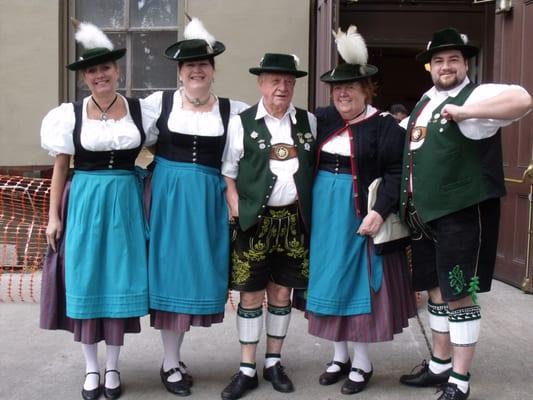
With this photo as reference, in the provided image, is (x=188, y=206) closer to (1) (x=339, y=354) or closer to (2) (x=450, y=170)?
(1) (x=339, y=354)

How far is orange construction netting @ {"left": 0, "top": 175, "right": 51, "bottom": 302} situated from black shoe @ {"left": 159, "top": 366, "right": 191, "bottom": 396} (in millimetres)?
2692

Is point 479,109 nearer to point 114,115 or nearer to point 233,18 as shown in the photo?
point 114,115

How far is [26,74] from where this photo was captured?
6555 mm

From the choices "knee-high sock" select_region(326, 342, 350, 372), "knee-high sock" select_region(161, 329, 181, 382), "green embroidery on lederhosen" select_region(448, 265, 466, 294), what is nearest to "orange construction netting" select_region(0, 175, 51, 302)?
"knee-high sock" select_region(161, 329, 181, 382)

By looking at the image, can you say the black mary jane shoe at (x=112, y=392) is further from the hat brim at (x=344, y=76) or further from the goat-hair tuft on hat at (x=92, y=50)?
the hat brim at (x=344, y=76)

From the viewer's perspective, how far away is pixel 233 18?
20.6 ft

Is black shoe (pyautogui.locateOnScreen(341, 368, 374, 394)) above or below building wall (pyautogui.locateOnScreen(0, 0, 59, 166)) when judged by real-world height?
below

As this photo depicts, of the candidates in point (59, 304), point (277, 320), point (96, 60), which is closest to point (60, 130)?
point (96, 60)

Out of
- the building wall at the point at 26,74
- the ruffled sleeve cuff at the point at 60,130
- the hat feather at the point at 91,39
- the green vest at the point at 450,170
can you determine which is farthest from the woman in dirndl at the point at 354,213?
the building wall at the point at 26,74

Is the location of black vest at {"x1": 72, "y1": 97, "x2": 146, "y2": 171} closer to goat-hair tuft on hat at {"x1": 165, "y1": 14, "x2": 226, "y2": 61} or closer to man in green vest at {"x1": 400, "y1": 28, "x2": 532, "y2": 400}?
goat-hair tuft on hat at {"x1": 165, "y1": 14, "x2": 226, "y2": 61}

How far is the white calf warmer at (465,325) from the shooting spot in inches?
128

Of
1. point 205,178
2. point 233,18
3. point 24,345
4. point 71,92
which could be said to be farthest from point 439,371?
point 71,92

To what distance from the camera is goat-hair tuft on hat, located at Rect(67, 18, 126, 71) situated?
3.31 m

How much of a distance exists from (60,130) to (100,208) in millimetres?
439
